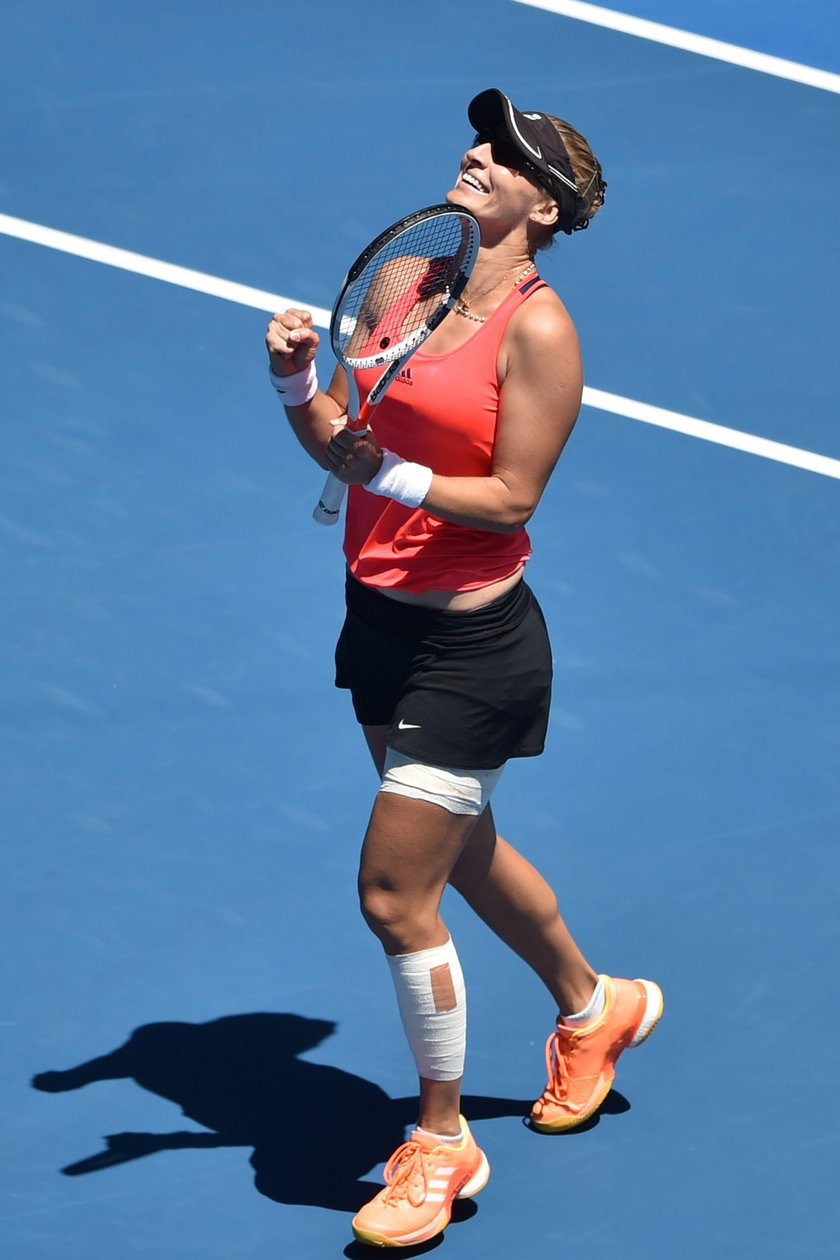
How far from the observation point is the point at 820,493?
7.21 m

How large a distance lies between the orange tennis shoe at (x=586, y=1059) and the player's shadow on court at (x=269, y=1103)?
109 millimetres

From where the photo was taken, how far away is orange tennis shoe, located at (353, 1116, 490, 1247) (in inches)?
174

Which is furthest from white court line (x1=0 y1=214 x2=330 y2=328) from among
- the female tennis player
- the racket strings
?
the racket strings

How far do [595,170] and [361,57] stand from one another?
17.0 ft

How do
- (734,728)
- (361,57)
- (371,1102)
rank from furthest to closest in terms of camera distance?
(361,57) → (734,728) → (371,1102)

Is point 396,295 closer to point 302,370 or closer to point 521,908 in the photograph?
point 302,370

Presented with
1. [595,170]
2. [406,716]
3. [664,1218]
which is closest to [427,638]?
[406,716]

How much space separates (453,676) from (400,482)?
0.50 metres

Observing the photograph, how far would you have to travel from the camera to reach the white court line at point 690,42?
9.58 metres

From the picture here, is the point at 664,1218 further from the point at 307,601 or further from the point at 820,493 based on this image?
the point at 820,493

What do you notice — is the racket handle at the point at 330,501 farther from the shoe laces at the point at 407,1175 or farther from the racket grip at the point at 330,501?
the shoe laces at the point at 407,1175

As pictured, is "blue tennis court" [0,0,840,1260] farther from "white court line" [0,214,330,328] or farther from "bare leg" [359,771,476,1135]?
"bare leg" [359,771,476,1135]

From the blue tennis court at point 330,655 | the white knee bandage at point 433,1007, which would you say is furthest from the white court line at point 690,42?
the white knee bandage at point 433,1007

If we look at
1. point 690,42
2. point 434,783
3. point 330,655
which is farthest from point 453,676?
point 690,42
